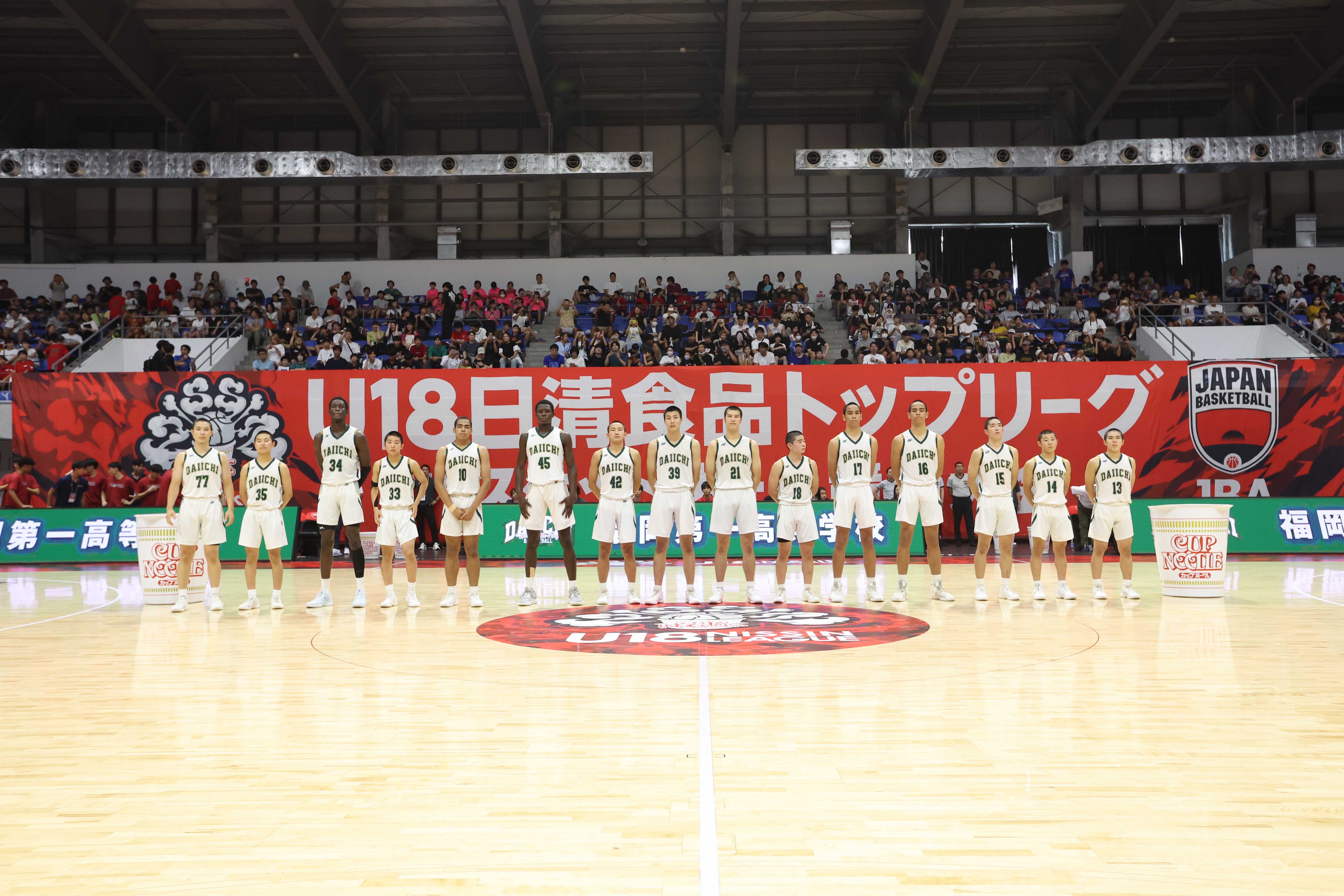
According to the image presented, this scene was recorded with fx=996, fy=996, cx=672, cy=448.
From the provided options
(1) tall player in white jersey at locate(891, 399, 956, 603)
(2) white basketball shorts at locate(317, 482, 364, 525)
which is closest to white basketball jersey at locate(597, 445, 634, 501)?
(2) white basketball shorts at locate(317, 482, 364, 525)

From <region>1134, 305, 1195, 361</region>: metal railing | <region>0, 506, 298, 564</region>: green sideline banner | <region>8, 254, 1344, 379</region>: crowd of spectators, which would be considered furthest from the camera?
<region>1134, 305, 1195, 361</region>: metal railing

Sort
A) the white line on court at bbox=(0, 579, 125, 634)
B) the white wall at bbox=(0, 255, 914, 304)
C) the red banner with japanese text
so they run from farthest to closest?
the white wall at bbox=(0, 255, 914, 304)
the red banner with japanese text
the white line on court at bbox=(0, 579, 125, 634)

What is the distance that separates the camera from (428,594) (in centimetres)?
1179

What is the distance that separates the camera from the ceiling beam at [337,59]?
2105cm

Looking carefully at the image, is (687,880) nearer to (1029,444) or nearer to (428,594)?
(428,594)

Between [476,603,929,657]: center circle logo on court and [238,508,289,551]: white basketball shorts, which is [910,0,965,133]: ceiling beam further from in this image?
[238,508,289,551]: white basketball shorts

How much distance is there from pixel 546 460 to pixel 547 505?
488 mm

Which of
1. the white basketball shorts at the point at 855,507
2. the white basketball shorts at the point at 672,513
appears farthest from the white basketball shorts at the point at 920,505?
the white basketball shorts at the point at 672,513

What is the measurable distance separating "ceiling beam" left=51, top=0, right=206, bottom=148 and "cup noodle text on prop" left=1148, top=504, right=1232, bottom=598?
21.7m

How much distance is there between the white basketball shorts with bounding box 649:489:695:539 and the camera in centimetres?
1034

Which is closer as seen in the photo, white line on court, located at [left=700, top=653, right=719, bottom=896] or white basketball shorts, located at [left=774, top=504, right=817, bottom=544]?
white line on court, located at [left=700, top=653, right=719, bottom=896]

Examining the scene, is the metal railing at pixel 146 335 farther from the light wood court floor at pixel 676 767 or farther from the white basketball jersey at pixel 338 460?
the light wood court floor at pixel 676 767

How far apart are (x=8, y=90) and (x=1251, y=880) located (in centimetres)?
3279

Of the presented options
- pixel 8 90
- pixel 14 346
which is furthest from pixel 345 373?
pixel 8 90
